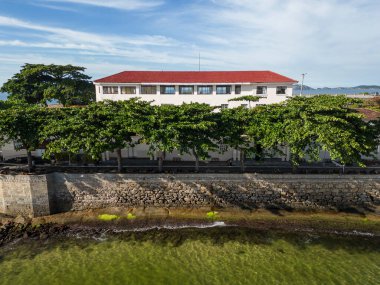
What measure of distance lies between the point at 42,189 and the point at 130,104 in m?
13.3

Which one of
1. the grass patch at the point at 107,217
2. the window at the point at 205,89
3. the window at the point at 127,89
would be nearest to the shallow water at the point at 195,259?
the grass patch at the point at 107,217

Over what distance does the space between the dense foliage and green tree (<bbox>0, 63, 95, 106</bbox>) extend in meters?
21.5

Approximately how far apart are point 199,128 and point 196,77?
26023mm

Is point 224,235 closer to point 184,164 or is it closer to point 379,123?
point 184,164

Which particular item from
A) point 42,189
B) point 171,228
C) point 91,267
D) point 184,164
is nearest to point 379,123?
point 184,164

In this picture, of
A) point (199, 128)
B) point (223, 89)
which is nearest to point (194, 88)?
point (223, 89)

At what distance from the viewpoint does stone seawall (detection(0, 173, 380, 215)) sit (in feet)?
96.5

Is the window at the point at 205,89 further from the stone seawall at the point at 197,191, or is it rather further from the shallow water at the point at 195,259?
the shallow water at the point at 195,259

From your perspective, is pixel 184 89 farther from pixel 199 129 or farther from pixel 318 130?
pixel 318 130

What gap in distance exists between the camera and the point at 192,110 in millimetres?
29922

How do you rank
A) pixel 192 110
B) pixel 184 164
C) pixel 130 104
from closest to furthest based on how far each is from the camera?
1. pixel 192 110
2. pixel 130 104
3. pixel 184 164

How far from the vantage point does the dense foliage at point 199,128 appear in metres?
26.4

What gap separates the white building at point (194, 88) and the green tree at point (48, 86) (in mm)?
4918

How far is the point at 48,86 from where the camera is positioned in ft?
168
